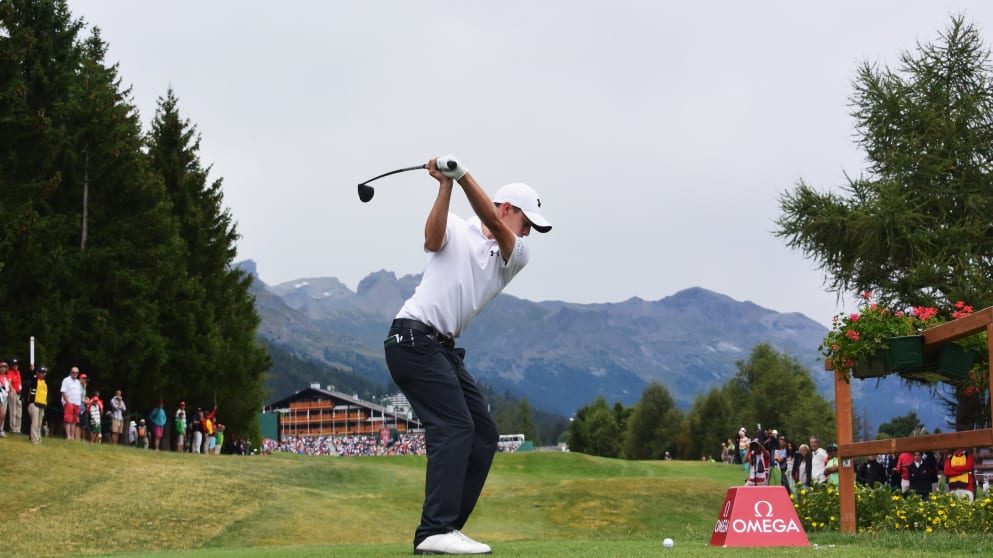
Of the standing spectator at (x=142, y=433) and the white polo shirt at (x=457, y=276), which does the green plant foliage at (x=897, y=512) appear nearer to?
the white polo shirt at (x=457, y=276)

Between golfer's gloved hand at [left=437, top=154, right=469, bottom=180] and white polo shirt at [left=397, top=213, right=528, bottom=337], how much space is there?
0.46 metres

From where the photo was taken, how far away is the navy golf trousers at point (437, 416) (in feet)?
24.7

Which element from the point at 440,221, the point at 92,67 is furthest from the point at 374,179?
the point at 92,67

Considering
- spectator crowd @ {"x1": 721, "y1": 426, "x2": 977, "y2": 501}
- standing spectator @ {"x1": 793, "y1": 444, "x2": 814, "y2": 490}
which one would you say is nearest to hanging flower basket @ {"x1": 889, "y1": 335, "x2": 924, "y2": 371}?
spectator crowd @ {"x1": 721, "y1": 426, "x2": 977, "y2": 501}

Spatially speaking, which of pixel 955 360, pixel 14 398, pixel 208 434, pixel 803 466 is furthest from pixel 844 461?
pixel 208 434

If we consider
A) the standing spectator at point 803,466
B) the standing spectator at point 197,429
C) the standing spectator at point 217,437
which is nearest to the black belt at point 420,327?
the standing spectator at point 803,466

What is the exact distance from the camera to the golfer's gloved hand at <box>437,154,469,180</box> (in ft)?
23.2

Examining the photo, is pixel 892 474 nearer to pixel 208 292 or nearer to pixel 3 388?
pixel 3 388

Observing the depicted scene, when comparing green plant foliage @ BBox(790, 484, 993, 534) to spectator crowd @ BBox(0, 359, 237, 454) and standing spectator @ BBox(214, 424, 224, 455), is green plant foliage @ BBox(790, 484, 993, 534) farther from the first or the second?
standing spectator @ BBox(214, 424, 224, 455)

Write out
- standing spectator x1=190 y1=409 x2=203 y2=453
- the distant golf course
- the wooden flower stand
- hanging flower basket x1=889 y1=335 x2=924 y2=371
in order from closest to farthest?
the wooden flower stand, hanging flower basket x1=889 y1=335 x2=924 y2=371, the distant golf course, standing spectator x1=190 y1=409 x2=203 y2=453

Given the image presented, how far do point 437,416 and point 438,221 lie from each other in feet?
4.39

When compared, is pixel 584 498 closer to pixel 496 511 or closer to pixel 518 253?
pixel 496 511

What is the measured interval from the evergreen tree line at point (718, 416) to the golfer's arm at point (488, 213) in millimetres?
92870

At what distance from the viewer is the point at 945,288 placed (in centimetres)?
3581
